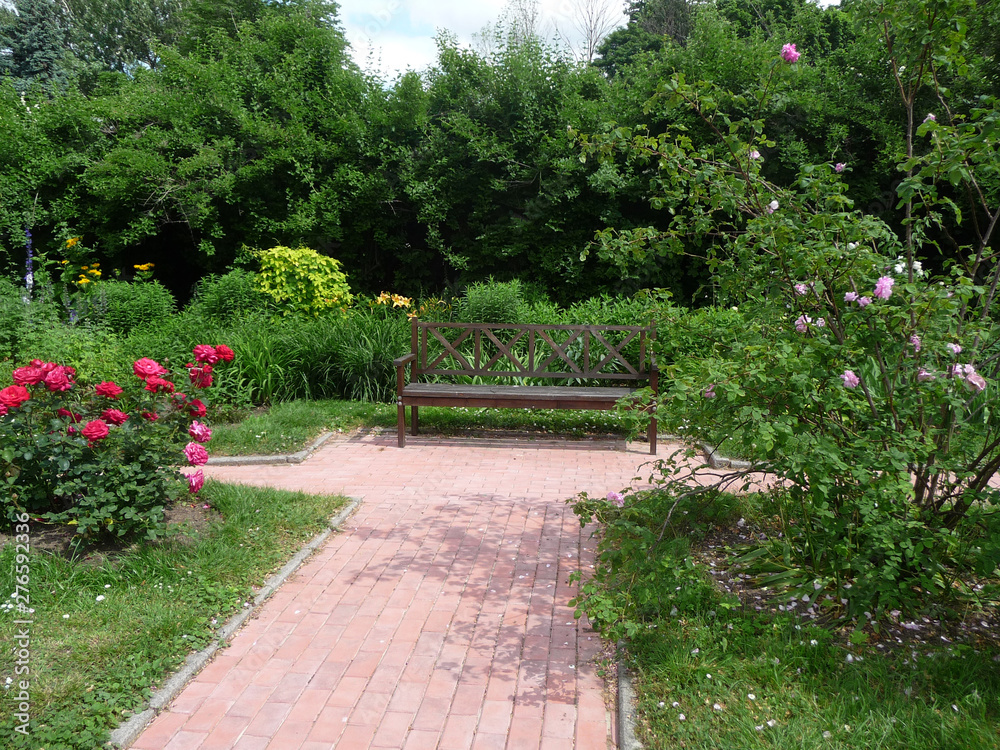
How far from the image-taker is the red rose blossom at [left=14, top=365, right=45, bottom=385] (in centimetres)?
367

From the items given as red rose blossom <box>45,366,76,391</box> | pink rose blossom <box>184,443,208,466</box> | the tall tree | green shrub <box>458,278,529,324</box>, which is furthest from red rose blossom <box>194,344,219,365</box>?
the tall tree

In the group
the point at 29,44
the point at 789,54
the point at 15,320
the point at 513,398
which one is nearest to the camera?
the point at 789,54

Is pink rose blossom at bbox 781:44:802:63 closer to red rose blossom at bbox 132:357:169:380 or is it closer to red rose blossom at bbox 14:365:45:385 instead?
red rose blossom at bbox 132:357:169:380

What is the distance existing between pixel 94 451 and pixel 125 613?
998 millimetres

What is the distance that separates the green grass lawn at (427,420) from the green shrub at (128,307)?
113 inches

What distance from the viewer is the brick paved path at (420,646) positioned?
2.59 metres

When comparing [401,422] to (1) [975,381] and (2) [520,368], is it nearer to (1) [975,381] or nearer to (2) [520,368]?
(2) [520,368]

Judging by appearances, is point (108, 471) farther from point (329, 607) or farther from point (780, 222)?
point (780, 222)

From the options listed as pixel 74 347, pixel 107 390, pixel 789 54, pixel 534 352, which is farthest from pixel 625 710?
pixel 74 347

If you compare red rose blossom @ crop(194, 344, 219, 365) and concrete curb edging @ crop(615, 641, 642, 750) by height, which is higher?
red rose blossom @ crop(194, 344, 219, 365)

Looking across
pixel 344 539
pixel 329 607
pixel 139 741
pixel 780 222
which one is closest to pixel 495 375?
pixel 344 539

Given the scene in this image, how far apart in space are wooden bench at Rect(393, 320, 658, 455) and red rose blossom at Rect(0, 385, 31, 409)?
344cm

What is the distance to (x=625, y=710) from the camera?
8.66 ft

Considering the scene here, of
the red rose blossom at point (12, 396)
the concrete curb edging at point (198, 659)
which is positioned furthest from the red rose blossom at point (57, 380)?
the concrete curb edging at point (198, 659)
